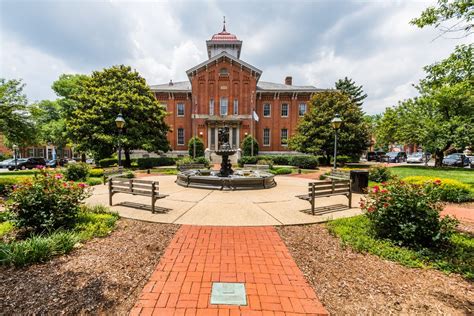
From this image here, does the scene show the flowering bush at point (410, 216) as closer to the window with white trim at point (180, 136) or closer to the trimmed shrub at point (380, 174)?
the trimmed shrub at point (380, 174)

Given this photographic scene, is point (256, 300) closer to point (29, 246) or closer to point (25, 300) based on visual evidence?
point (25, 300)

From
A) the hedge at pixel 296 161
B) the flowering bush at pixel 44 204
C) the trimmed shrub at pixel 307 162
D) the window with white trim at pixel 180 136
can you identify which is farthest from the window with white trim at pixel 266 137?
the flowering bush at pixel 44 204

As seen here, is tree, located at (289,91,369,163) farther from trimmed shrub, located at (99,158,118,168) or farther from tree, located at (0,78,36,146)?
tree, located at (0,78,36,146)

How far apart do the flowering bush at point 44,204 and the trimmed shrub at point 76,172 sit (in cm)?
871

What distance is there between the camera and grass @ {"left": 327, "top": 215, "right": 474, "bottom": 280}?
11.0 ft

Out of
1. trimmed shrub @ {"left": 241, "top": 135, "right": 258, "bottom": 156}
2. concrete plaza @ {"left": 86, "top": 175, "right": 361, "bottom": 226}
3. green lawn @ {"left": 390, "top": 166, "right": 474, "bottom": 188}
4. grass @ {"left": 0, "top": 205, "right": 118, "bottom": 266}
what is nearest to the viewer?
grass @ {"left": 0, "top": 205, "right": 118, "bottom": 266}

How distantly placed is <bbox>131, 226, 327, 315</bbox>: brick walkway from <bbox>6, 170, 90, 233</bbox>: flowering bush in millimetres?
2558

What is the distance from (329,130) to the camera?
2311 centimetres

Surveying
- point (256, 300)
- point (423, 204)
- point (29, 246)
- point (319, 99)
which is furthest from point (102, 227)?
point (319, 99)

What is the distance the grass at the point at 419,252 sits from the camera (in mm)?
3346

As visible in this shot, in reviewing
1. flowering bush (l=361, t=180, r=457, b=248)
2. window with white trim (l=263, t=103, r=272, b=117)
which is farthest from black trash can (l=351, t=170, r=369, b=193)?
window with white trim (l=263, t=103, r=272, b=117)

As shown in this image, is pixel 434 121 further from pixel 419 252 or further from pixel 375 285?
pixel 375 285

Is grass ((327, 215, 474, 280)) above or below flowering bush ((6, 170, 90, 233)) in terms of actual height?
below

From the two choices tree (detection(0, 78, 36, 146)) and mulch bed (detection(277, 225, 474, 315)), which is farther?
tree (detection(0, 78, 36, 146))
